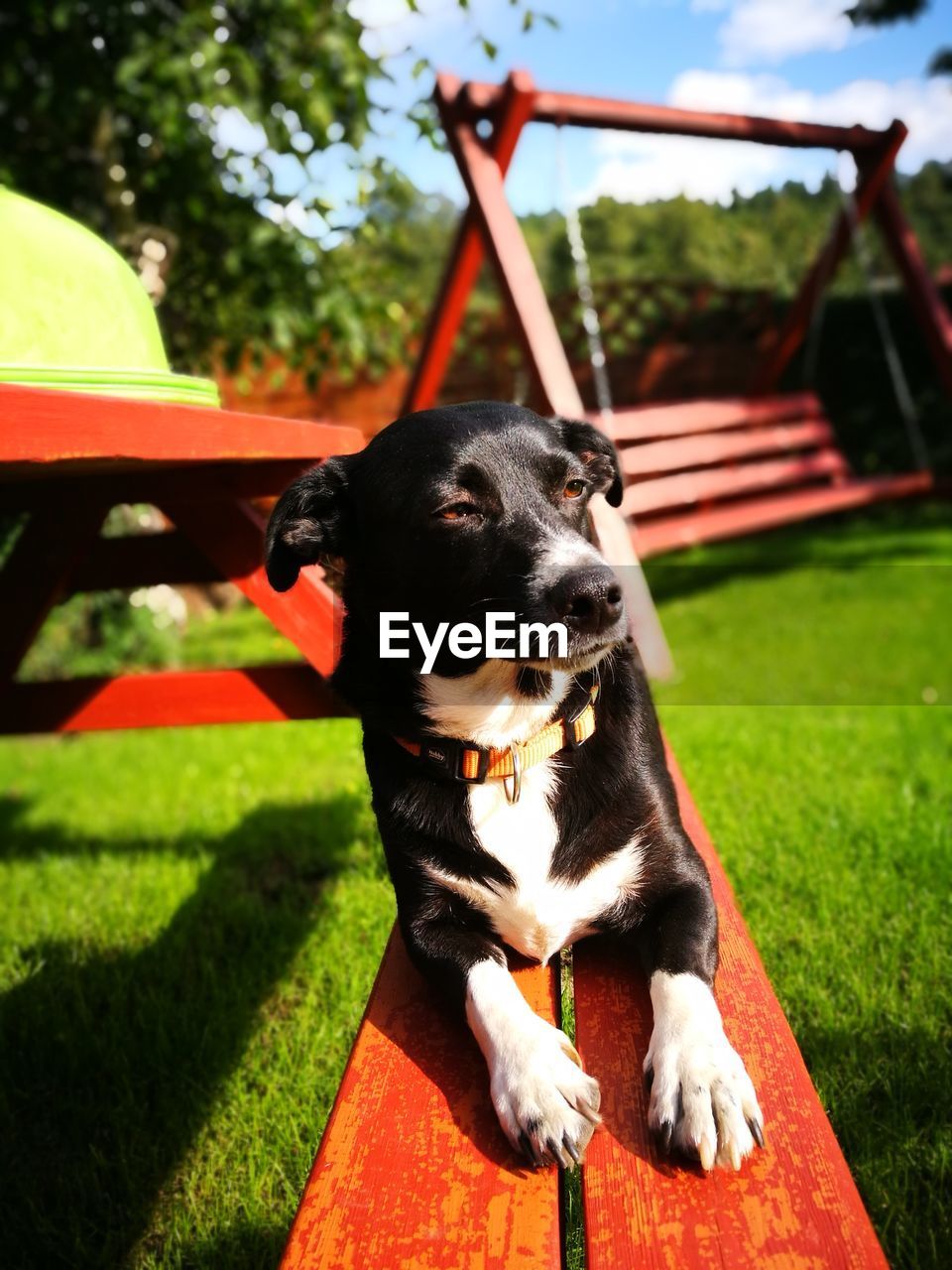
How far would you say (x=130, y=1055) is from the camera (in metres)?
2.15

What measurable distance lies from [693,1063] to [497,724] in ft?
2.03

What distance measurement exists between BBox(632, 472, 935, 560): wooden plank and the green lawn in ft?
2.53

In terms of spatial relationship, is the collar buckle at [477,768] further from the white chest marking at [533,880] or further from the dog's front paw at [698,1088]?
the dog's front paw at [698,1088]

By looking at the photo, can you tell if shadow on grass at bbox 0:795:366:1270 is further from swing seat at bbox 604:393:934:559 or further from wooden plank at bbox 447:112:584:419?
swing seat at bbox 604:393:934:559

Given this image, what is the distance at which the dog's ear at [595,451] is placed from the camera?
190 cm

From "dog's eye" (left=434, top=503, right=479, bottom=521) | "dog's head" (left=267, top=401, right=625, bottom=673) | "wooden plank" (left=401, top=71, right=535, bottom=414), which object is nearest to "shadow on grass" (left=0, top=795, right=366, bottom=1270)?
"dog's head" (left=267, top=401, right=625, bottom=673)

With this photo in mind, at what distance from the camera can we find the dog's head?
5.03 feet

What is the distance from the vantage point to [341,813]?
342 centimetres

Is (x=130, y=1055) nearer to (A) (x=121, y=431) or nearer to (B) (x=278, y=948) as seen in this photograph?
(B) (x=278, y=948)

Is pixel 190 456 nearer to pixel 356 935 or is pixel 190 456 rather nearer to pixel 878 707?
pixel 356 935

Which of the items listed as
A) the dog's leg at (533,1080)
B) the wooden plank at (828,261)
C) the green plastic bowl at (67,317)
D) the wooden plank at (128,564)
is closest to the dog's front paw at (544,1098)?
the dog's leg at (533,1080)

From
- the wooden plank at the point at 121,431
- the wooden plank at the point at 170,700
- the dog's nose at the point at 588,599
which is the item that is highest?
the wooden plank at the point at 121,431

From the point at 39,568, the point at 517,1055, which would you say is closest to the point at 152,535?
the point at 39,568

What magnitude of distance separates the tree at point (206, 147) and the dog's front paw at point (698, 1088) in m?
4.09
